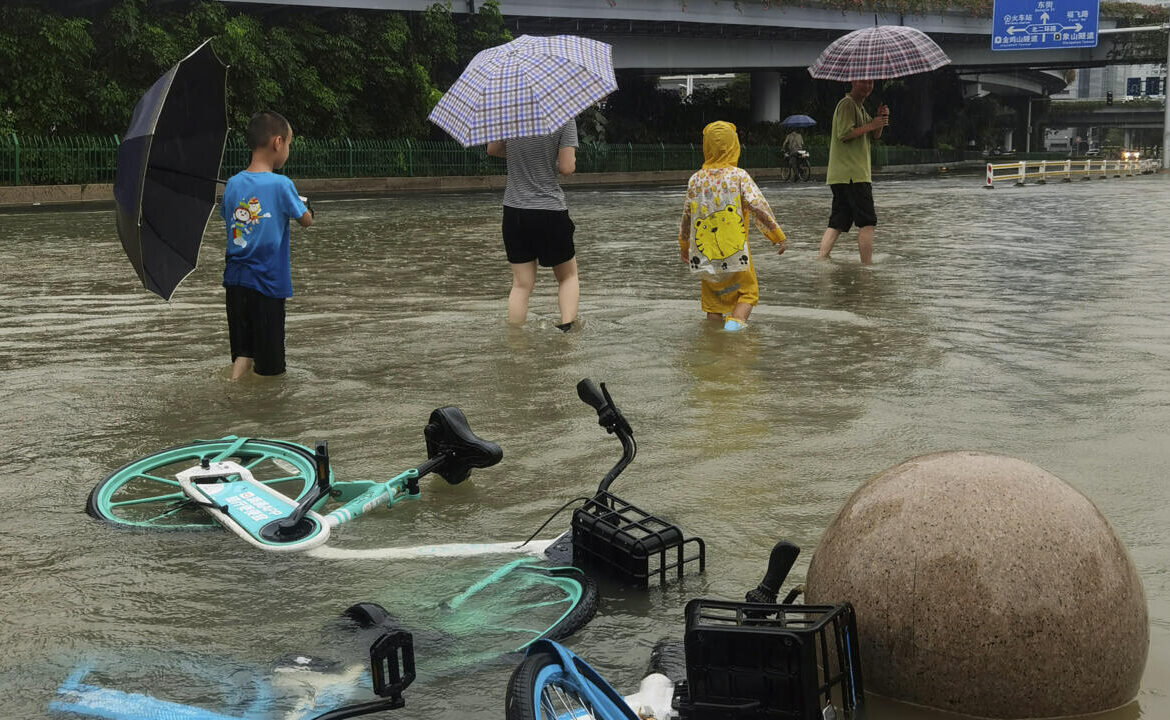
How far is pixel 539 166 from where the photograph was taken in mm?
8641

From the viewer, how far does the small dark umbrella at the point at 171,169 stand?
611cm

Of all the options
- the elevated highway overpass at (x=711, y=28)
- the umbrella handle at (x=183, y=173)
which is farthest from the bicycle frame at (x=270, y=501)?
the elevated highway overpass at (x=711, y=28)

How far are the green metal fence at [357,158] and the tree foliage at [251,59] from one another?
2.76 feet

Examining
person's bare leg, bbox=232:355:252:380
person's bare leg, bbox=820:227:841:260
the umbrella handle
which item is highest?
the umbrella handle

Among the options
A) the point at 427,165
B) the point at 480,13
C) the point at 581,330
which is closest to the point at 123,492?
the point at 581,330

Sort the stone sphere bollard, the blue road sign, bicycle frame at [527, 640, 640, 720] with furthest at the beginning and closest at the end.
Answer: the blue road sign → the stone sphere bollard → bicycle frame at [527, 640, 640, 720]

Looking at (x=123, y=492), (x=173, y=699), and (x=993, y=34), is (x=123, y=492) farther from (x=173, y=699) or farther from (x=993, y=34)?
(x=993, y=34)

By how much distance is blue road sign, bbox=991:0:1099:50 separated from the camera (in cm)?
4697

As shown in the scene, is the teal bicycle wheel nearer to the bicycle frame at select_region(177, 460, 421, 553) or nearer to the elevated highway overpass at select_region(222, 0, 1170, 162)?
the bicycle frame at select_region(177, 460, 421, 553)

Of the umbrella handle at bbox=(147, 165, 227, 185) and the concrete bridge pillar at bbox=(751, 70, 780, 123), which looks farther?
the concrete bridge pillar at bbox=(751, 70, 780, 123)

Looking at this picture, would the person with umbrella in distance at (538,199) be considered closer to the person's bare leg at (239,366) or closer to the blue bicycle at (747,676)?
the person's bare leg at (239,366)

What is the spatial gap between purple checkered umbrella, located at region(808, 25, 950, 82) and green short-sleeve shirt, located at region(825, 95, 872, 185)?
0.64 m

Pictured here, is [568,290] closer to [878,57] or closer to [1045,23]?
[878,57]

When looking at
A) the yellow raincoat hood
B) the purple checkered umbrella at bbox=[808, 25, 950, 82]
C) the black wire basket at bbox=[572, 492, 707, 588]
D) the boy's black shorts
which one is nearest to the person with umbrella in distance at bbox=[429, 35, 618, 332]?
the yellow raincoat hood
